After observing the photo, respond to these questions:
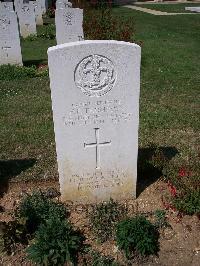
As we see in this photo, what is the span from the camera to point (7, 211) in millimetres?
4938

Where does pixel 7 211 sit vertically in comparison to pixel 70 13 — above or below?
below

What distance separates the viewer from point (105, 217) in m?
4.65

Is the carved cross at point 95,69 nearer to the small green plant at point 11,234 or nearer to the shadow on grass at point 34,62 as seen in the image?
the small green plant at point 11,234

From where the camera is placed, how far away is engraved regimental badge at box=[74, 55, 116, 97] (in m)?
4.19

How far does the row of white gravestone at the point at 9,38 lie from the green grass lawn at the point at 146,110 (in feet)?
2.96

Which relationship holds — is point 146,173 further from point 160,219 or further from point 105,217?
point 105,217

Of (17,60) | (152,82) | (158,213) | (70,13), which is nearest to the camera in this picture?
(158,213)

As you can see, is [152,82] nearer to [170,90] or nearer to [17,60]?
[170,90]

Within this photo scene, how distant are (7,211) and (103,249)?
139cm

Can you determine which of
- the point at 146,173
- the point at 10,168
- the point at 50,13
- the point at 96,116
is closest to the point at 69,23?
the point at 10,168

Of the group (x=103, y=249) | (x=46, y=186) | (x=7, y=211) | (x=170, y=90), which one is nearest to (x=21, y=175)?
(x=46, y=186)

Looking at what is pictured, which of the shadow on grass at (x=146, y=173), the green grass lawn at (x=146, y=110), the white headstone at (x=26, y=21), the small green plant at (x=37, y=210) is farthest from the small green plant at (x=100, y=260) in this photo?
the white headstone at (x=26, y=21)

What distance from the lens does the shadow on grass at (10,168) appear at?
5559mm

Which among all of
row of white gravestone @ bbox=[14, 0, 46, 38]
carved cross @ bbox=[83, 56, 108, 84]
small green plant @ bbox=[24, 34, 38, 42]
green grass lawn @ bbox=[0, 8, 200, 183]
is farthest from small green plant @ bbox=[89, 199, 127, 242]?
row of white gravestone @ bbox=[14, 0, 46, 38]
